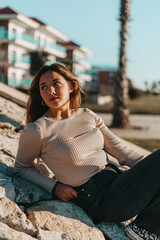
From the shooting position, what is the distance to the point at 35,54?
3300cm

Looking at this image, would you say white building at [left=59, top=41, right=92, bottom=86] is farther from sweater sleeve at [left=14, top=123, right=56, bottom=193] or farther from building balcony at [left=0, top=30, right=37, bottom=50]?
sweater sleeve at [left=14, top=123, right=56, bottom=193]

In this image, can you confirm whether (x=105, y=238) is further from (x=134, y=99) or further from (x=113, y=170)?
(x=134, y=99)

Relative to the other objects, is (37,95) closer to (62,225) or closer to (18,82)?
(62,225)

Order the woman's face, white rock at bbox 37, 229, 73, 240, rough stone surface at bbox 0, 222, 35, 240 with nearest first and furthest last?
rough stone surface at bbox 0, 222, 35, 240, white rock at bbox 37, 229, 73, 240, the woman's face

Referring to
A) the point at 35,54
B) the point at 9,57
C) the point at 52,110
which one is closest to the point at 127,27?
the point at 52,110

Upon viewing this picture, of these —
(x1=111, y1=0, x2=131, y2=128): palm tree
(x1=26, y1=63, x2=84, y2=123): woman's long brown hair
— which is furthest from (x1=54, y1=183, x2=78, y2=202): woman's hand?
(x1=111, y1=0, x2=131, y2=128): palm tree

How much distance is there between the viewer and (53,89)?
2602 millimetres

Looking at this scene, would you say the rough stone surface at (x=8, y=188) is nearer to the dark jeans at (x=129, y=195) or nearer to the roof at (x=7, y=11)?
the dark jeans at (x=129, y=195)

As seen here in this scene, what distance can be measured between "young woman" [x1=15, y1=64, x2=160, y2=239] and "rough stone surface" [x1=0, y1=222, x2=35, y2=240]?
1.68 ft

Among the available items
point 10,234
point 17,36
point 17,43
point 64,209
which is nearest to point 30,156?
point 64,209

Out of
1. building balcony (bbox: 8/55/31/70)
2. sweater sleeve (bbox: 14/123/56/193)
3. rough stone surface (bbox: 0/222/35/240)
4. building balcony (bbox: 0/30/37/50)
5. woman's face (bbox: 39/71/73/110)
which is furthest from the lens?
building balcony (bbox: 8/55/31/70)

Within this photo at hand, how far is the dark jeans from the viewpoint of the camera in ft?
7.47

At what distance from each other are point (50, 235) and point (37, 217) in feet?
0.72

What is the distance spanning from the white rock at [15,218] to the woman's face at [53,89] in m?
0.83
